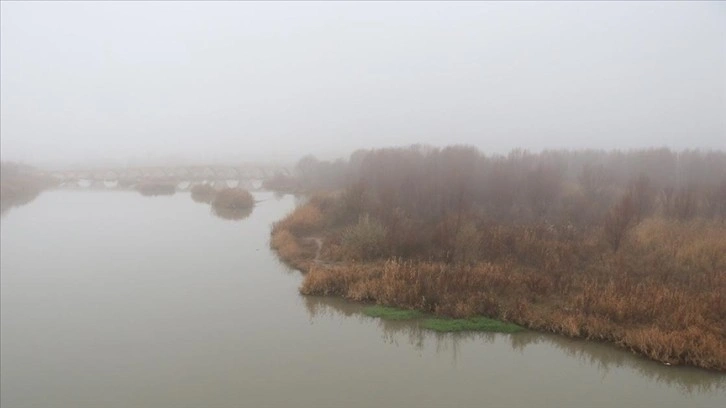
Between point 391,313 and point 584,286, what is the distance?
4.70 meters

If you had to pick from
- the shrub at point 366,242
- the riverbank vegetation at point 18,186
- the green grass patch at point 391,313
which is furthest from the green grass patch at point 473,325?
the riverbank vegetation at point 18,186

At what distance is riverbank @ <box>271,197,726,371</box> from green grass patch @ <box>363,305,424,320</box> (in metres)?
0.20

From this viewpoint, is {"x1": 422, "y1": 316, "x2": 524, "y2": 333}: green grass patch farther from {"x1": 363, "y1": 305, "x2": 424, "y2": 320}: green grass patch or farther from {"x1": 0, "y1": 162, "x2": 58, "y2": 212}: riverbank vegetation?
{"x1": 0, "y1": 162, "x2": 58, "y2": 212}: riverbank vegetation

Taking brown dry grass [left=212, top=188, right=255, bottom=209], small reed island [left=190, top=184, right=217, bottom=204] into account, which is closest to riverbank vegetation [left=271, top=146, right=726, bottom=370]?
brown dry grass [left=212, top=188, right=255, bottom=209]

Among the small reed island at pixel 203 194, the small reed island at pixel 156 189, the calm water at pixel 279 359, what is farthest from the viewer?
the small reed island at pixel 156 189

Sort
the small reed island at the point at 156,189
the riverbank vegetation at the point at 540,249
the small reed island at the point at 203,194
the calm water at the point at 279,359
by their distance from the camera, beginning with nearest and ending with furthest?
1. the calm water at the point at 279,359
2. the riverbank vegetation at the point at 540,249
3. the small reed island at the point at 203,194
4. the small reed island at the point at 156,189

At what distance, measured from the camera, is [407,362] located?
28.5 ft

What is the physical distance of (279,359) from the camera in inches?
348

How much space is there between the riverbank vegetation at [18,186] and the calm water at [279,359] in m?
23.9

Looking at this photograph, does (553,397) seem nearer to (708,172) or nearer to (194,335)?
(194,335)

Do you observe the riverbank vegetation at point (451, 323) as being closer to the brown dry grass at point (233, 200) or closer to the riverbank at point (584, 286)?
the riverbank at point (584, 286)

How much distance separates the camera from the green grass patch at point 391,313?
33.7 ft

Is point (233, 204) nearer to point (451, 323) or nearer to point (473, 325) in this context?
point (451, 323)

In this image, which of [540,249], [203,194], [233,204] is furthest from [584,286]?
[203,194]
